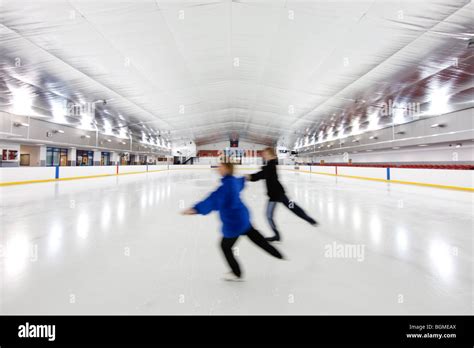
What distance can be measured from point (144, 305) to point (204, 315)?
45 centimetres

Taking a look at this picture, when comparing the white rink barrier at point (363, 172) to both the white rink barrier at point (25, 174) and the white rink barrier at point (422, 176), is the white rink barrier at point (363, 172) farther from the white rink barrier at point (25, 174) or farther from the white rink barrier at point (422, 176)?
the white rink barrier at point (25, 174)

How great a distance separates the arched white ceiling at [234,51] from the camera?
18.7ft

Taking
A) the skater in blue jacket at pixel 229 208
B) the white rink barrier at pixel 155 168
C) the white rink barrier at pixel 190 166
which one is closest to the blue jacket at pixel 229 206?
the skater in blue jacket at pixel 229 208

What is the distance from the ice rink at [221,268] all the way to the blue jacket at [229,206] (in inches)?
19.5

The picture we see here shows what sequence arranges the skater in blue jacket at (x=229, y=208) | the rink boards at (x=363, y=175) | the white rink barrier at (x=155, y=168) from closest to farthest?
1. the skater in blue jacket at (x=229, y=208)
2. the rink boards at (x=363, y=175)
3. the white rink barrier at (x=155, y=168)

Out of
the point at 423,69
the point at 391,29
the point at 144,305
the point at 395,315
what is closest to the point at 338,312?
the point at 395,315

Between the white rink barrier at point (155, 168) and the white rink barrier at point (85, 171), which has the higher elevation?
the white rink barrier at point (155, 168)

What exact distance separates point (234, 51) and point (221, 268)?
8.52 m

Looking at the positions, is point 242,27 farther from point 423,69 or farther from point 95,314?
point 95,314

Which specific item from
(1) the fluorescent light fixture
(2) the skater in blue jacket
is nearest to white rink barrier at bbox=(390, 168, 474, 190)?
(2) the skater in blue jacket

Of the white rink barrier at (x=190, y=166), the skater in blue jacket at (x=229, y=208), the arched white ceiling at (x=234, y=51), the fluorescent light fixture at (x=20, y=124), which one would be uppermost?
the arched white ceiling at (x=234, y=51)

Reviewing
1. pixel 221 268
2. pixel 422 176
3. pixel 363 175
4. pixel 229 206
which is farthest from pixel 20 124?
pixel 422 176

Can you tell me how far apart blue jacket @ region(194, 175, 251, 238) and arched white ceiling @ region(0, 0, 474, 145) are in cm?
620

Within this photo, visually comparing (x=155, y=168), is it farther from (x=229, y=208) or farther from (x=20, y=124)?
(x=229, y=208)
